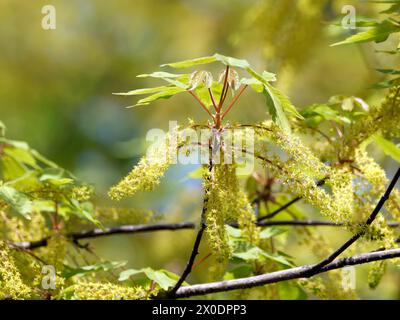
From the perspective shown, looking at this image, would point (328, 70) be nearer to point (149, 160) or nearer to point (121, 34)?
point (121, 34)

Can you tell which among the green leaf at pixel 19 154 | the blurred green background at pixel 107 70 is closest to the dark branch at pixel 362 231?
the green leaf at pixel 19 154

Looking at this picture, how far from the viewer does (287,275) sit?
8.27ft

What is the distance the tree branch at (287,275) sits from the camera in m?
2.40

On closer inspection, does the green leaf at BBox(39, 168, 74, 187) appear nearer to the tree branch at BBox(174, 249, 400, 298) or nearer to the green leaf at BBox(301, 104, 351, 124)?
the tree branch at BBox(174, 249, 400, 298)

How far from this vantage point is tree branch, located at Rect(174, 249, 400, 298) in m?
2.40

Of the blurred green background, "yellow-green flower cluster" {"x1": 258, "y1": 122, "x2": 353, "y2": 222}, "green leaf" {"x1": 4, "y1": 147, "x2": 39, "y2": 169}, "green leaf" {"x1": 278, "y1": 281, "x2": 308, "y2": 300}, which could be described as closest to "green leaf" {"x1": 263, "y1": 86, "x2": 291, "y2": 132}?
"yellow-green flower cluster" {"x1": 258, "y1": 122, "x2": 353, "y2": 222}

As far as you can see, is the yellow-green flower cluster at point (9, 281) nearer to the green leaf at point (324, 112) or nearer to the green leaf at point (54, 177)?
the green leaf at point (54, 177)

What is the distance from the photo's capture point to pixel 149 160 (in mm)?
2346

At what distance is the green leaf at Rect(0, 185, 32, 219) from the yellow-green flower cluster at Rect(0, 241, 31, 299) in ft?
0.54

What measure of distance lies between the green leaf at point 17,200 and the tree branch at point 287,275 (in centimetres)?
64

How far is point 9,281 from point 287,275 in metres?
0.93

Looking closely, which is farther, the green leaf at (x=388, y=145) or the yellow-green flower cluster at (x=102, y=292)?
the green leaf at (x=388, y=145)

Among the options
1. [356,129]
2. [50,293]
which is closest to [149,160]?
[50,293]
